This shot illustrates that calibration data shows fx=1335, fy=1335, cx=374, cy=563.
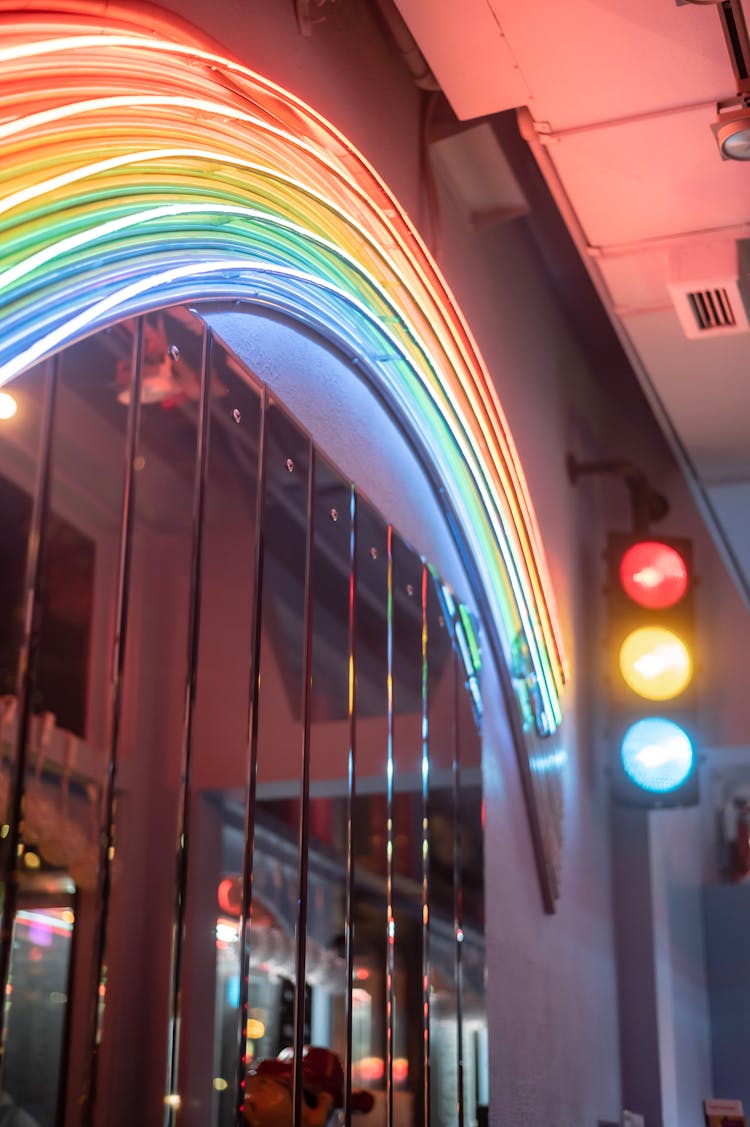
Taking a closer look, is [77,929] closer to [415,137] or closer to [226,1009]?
[226,1009]

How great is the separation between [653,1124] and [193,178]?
3095mm

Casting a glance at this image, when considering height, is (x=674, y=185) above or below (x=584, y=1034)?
above

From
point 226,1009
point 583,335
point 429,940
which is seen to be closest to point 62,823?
point 226,1009

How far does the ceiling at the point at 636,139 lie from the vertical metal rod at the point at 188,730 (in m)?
1.07

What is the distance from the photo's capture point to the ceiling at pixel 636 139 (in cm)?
238

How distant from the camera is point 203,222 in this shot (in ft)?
5.54

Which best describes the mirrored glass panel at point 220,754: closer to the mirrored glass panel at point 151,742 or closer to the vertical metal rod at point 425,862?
the mirrored glass panel at point 151,742

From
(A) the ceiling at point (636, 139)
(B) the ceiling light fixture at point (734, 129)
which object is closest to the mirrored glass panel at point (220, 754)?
(A) the ceiling at point (636, 139)

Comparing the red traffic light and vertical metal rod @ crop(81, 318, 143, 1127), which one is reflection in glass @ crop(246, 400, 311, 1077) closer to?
vertical metal rod @ crop(81, 318, 143, 1127)

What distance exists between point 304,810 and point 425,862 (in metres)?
0.53

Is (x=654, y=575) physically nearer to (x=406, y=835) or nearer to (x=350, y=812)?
(x=406, y=835)

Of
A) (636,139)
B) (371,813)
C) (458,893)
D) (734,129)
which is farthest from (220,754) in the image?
(636,139)

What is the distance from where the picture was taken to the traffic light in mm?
3707

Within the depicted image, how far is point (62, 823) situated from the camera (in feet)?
4.32
